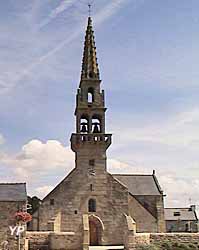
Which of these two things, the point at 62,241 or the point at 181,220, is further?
the point at 181,220

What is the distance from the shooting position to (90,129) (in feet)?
134

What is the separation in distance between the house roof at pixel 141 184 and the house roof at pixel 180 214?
52.7 feet

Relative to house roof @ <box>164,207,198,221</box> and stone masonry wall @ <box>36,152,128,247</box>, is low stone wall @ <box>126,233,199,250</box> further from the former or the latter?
house roof @ <box>164,207,198,221</box>

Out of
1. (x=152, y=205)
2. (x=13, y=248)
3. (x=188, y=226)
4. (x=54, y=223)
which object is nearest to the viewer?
(x=13, y=248)

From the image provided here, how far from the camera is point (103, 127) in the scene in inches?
1617

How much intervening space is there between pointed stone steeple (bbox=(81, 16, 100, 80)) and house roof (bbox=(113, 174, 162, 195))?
13.5 m

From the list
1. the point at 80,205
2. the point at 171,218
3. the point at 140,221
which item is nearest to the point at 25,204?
the point at 80,205

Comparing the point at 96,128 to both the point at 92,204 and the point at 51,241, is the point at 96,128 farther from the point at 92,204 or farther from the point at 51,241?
the point at 51,241

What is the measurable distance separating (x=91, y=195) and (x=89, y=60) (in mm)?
12327

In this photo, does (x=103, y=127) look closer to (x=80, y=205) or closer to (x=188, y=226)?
(x=80, y=205)

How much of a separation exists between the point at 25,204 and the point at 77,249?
5.31 meters

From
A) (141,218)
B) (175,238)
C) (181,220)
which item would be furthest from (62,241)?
(181,220)

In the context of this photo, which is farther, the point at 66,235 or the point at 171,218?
the point at 171,218

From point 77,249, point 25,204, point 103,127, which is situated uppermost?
point 103,127
